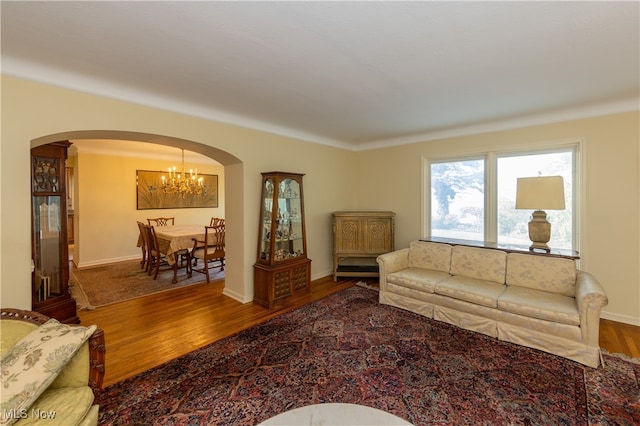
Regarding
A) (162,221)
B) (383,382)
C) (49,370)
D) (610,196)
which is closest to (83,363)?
(49,370)

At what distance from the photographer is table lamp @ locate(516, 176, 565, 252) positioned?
9.45 feet

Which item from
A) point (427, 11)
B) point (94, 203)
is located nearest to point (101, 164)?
point (94, 203)

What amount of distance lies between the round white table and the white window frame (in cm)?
344

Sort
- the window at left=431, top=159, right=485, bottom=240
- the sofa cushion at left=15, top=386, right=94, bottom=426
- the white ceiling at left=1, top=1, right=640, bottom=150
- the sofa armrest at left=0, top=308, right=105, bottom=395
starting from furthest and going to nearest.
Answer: the window at left=431, top=159, right=485, bottom=240
the white ceiling at left=1, top=1, right=640, bottom=150
the sofa armrest at left=0, top=308, right=105, bottom=395
the sofa cushion at left=15, top=386, right=94, bottom=426

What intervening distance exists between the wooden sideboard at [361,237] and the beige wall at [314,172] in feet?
1.10

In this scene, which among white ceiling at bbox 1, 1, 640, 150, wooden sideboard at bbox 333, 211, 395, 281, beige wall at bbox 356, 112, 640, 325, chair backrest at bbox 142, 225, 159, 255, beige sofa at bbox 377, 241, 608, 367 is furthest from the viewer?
chair backrest at bbox 142, 225, 159, 255

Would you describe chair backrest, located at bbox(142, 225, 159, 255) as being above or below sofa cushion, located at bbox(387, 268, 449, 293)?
above

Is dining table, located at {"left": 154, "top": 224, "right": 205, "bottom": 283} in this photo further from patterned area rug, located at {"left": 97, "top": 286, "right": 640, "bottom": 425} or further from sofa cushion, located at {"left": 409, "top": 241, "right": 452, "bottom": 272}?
sofa cushion, located at {"left": 409, "top": 241, "right": 452, "bottom": 272}

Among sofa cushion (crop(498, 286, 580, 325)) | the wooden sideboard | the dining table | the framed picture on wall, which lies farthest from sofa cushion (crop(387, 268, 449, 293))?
the framed picture on wall

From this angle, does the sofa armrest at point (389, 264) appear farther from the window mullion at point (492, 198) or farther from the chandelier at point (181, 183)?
the chandelier at point (181, 183)

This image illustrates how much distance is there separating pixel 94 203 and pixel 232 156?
13.7 feet

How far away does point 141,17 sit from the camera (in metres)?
1.64

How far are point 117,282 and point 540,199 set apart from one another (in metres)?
6.13

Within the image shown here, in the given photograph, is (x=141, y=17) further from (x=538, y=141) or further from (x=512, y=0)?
(x=538, y=141)
